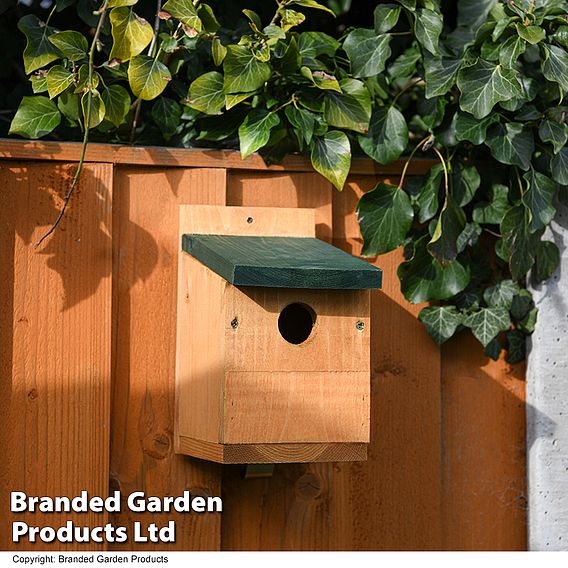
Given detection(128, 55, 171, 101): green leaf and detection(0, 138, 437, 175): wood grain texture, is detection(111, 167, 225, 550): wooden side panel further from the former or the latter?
detection(128, 55, 171, 101): green leaf

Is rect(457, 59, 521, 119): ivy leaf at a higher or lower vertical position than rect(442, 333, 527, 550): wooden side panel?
higher

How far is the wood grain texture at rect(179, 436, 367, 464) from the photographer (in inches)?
73.4

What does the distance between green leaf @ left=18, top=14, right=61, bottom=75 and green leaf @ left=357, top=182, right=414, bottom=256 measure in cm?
68

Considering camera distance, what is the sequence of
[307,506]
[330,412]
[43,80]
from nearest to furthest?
[330,412] < [43,80] < [307,506]

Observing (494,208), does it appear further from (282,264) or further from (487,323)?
(282,264)

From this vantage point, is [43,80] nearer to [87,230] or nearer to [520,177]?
[87,230]

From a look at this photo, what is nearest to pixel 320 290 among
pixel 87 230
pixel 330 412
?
pixel 330 412

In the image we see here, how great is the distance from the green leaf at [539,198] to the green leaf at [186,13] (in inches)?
28.5

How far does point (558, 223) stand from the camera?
7.36 ft

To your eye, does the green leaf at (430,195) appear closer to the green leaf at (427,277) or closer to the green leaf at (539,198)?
the green leaf at (427,277)

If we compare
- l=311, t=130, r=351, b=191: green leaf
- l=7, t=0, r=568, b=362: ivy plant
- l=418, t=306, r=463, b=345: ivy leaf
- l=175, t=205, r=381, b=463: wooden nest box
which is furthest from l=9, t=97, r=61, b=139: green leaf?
l=418, t=306, r=463, b=345: ivy leaf

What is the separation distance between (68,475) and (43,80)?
2.53 ft

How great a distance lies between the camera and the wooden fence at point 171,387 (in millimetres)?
2064

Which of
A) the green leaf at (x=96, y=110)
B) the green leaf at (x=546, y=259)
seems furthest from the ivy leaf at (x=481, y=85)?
the green leaf at (x=96, y=110)
